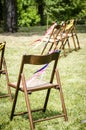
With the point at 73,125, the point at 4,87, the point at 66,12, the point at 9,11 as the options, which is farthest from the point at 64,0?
the point at 73,125

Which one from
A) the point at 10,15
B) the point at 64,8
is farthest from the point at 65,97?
the point at 64,8

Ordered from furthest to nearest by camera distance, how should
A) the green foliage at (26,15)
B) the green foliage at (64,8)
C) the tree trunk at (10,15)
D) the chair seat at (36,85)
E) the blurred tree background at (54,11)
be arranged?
the green foliage at (26,15), the blurred tree background at (54,11), the green foliage at (64,8), the tree trunk at (10,15), the chair seat at (36,85)

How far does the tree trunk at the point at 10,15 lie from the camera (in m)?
20.4

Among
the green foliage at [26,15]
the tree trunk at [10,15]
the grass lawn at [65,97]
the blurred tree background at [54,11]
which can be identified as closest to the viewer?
the grass lawn at [65,97]

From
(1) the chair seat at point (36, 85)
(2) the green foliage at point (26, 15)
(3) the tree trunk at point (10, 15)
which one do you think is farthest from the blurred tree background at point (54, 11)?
(1) the chair seat at point (36, 85)

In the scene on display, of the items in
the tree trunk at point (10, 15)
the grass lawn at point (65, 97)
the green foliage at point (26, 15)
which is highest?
the grass lawn at point (65, 97)

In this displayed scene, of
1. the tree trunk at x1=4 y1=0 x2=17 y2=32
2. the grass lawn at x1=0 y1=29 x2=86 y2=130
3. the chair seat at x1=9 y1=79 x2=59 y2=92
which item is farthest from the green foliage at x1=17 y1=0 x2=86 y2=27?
the chair seat at x1=9 y1=79 x2=59 y2=92

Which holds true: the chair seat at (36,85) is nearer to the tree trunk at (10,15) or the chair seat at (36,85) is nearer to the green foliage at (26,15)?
the tree trunk at (10,15)

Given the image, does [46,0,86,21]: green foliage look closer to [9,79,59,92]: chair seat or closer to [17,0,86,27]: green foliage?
[17,0,86,27]: green foliage

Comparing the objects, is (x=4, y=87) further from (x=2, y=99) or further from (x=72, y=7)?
(x=72, y=7)

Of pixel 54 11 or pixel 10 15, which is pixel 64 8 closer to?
pixel 54 11

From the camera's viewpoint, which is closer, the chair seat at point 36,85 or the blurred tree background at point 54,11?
the chair seat at point 36,85

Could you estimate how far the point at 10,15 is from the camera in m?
20.6

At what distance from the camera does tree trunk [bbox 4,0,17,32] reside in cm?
2042
